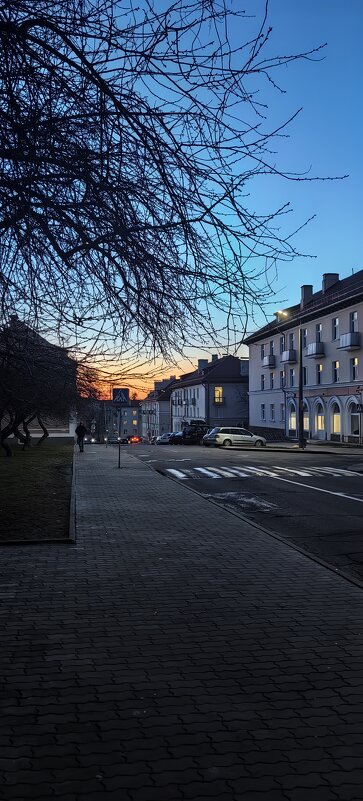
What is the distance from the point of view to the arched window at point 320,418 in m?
51.7

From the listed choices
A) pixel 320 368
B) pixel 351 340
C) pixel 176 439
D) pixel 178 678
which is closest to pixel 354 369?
pixel 351 340

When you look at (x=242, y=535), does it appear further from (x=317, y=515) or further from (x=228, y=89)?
(x=228, y=89)

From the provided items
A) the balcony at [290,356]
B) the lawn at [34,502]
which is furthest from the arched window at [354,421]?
the lawn at [34,502]

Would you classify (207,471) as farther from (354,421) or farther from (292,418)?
(292,418)

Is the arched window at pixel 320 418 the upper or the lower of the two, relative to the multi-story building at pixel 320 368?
lower

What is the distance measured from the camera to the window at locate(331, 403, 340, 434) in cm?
4856

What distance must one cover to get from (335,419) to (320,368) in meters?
5.06

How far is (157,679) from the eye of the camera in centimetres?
439

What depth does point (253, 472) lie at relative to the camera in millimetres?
23750

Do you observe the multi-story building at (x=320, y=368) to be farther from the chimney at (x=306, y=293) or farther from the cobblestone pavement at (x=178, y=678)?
the cobblestone pavement at (x=178, y=678)

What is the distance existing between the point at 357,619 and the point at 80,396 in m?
4.03

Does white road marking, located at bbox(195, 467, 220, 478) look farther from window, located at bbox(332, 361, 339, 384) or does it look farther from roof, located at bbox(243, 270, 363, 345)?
window, located at bbox(332, 361, 339, 384)

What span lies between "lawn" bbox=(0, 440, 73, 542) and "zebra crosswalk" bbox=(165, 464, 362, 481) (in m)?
4.28

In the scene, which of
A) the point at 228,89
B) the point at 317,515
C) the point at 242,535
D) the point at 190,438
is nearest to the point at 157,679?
the point at 228,89
